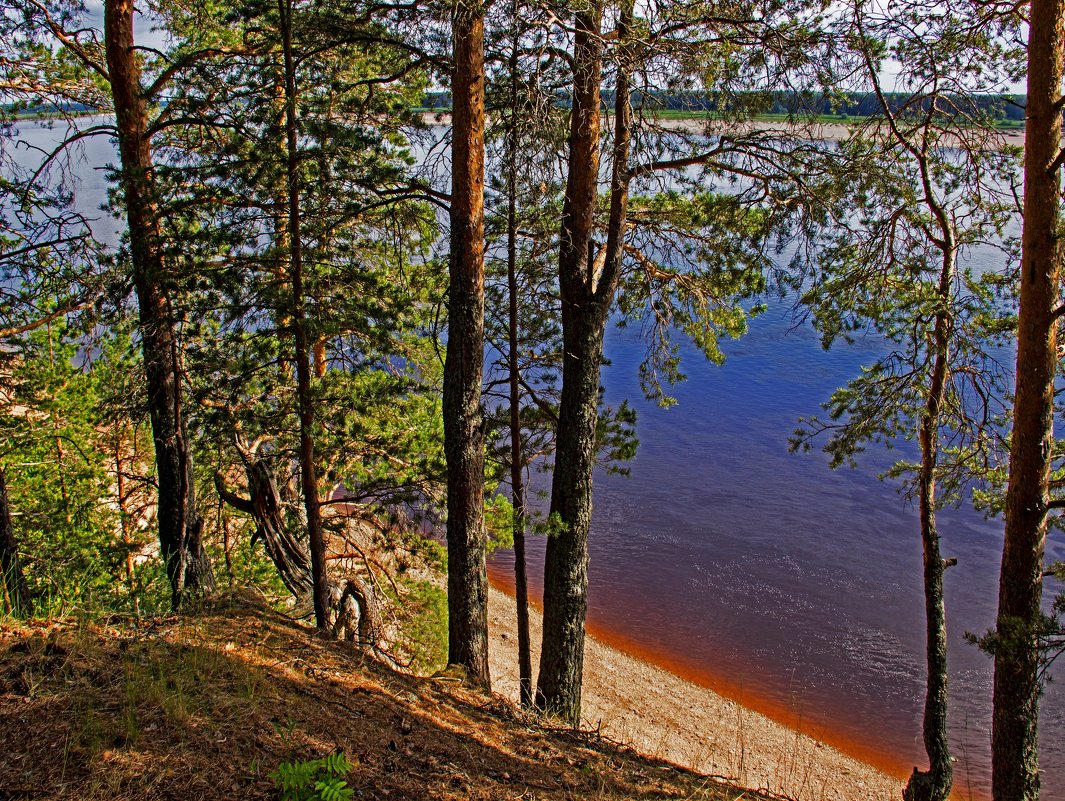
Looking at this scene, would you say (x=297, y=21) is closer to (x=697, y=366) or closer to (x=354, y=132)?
(x=354, y=132)

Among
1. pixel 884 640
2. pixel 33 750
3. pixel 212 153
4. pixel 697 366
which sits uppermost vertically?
pixel 212 153

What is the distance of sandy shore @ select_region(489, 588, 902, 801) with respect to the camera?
11648 millimetres

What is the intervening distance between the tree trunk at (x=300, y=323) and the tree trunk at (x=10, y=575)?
2156 mm

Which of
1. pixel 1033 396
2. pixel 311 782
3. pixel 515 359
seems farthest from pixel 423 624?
pixel 1033 396

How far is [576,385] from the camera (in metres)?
7.34

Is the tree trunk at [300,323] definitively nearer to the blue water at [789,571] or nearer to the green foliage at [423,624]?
the green foliage at [423,624]

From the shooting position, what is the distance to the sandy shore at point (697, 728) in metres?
11.6

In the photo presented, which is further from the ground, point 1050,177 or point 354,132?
point 354,132

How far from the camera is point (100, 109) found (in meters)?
7.39

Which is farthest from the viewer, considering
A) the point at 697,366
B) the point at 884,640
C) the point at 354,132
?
the point at 697,366

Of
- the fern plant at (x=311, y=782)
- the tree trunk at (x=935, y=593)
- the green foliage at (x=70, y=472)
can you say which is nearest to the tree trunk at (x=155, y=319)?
the green foliage at (x=70, y=472)

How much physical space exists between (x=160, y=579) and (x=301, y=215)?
509 centimetres

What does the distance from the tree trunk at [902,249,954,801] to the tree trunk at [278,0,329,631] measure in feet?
21.2

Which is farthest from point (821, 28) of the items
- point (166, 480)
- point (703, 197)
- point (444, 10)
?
point (166, 480)
